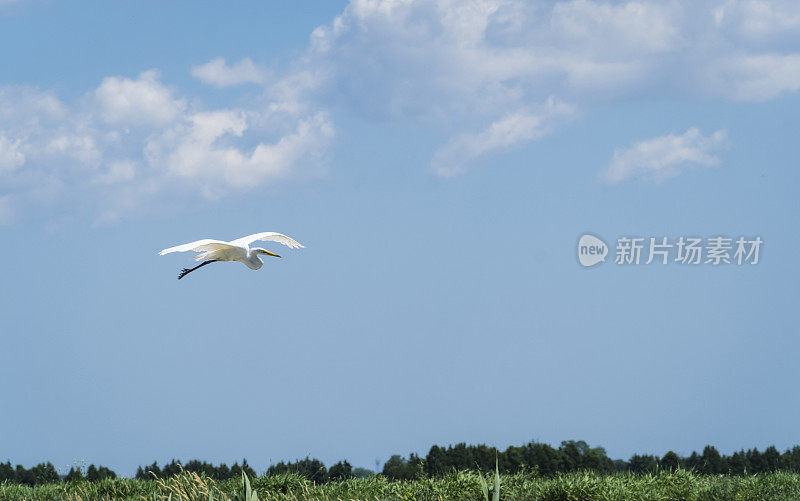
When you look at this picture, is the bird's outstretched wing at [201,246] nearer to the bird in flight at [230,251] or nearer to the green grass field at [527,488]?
the bird in flight at [230,251]

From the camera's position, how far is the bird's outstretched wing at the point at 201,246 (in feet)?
26.1

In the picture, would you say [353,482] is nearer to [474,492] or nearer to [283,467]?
[474,492]

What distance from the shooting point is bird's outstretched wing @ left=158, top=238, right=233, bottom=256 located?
7.97 m

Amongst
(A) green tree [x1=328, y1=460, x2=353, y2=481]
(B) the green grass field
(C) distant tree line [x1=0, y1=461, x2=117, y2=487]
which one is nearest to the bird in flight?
(B) the green grass field

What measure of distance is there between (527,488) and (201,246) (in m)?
5.23

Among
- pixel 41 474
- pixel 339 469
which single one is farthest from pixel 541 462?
pixel 41 474

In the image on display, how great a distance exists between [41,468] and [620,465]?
13550 mm

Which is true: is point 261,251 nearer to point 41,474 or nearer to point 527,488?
point 527,488

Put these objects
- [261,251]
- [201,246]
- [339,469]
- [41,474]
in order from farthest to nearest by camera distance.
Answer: [41,474] < [339,469] < [261,251] < [201,246]

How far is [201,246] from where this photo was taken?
8.52 meters

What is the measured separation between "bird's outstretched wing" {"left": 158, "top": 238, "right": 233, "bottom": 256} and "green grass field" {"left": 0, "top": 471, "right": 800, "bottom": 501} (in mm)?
2595

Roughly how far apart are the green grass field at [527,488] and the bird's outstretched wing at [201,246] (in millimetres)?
2595

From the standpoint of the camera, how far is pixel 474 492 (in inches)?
403

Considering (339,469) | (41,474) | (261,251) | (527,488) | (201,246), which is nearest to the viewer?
(201,246)
